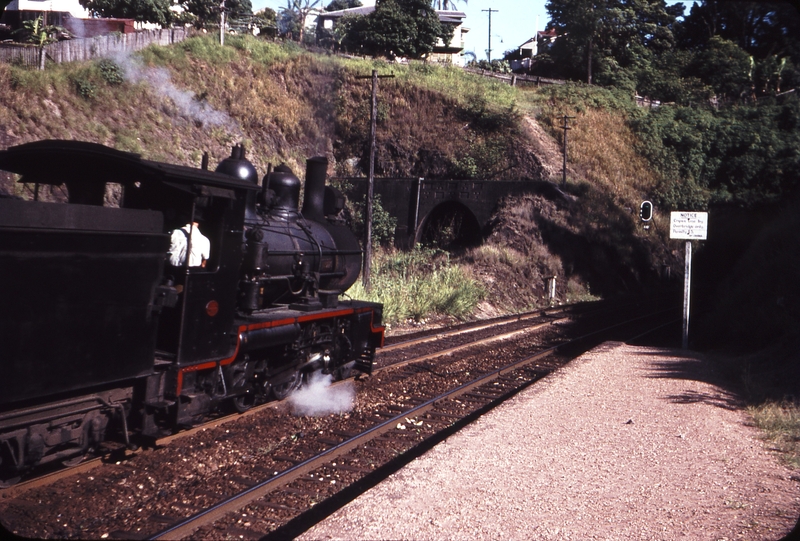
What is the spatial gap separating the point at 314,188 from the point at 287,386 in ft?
10.6

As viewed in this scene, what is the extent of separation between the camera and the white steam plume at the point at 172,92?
101ft

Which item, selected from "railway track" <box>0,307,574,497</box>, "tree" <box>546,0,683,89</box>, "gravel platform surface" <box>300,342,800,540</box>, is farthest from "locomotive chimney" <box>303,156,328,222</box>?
"tree" <box>546,0,683,89</box>

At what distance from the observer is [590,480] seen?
20.6 ft

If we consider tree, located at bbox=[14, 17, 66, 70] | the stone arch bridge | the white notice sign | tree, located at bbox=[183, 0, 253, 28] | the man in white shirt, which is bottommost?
the man in white shirt

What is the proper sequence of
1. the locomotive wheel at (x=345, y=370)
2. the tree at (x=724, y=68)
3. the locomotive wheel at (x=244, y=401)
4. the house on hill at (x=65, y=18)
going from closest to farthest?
the locomotive wheel at (x=244, y=401) → the locomotive wheel at (x=345, y=370) → the house on hill at (x=65, y=18) → the tree at (x=724, y=68)

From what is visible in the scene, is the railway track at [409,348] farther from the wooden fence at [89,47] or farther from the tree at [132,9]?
the tree at [132,9]

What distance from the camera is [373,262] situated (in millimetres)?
24828

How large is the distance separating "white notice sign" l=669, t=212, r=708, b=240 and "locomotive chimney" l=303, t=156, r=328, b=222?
26.6 feet

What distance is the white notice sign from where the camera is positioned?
1450 cm

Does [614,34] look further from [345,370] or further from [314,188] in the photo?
[345,370]

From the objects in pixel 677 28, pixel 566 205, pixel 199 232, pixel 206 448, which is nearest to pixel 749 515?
pixel 206 448

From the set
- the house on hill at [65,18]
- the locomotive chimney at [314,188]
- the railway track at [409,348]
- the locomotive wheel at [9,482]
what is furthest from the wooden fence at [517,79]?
the locomotive wheel at [9,482]

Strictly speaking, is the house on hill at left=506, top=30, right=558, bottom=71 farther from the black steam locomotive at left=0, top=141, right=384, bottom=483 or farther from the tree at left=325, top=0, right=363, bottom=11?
the black steam locomotive at left=0, top=141, right=384, bottom=483

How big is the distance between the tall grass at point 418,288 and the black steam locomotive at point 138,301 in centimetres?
782
